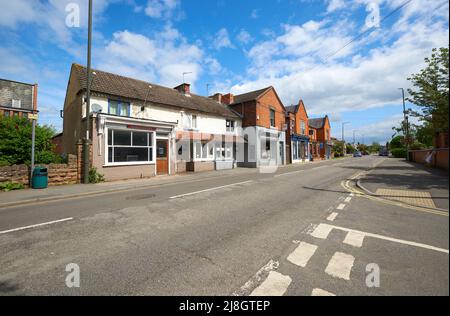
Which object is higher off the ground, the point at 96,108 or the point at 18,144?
the point at 96,108

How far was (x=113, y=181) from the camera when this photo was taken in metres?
13.3

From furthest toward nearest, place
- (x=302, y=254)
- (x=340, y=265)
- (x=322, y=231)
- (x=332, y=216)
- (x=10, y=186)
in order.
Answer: (x=10, y=186) → (x=332, y=216) → (x=322, y=231) → (x=302, y=254) → (x=340, y=265)

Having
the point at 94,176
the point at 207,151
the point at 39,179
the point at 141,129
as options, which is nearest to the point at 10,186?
the point at 39,179

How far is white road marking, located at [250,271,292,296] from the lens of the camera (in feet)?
8.79

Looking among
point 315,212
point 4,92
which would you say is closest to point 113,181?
point 315,212

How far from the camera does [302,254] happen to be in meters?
3.65

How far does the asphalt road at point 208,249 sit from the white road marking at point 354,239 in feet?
0.43

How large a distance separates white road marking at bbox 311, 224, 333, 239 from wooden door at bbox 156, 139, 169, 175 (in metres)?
13.4

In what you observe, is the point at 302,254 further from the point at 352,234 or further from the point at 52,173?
the point at 52,173

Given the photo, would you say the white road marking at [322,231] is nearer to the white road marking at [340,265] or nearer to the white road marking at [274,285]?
the white road marking at [340,265]

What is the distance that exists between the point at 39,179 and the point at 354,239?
13.3 meters

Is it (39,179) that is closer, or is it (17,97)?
(39,179)

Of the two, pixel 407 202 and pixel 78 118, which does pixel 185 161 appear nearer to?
pixel 78 118
